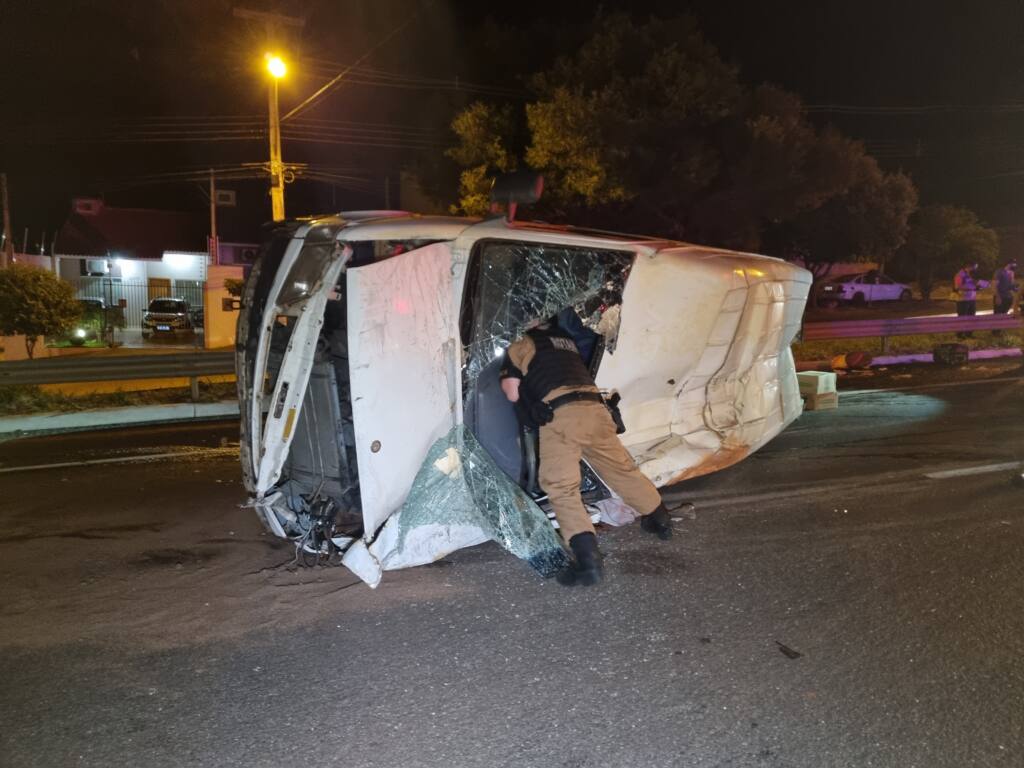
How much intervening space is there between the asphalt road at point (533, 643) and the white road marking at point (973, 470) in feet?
1.41

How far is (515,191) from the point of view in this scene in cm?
459

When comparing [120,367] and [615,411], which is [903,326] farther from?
[120,367]

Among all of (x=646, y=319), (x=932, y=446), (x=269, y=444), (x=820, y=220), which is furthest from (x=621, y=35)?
(x=820, y=220)

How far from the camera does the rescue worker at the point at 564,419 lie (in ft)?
13.6

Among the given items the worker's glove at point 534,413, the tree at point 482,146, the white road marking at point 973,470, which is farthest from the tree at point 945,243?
the worker's glove at point 534,413

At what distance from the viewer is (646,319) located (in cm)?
→ 475

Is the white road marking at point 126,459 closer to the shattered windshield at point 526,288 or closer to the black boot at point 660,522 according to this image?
the shattered windshield at point 526,288

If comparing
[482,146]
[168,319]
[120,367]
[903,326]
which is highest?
[482,146]

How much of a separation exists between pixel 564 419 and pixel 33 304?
38.8ft

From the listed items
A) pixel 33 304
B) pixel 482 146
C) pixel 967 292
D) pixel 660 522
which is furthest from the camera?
pixel 967 292

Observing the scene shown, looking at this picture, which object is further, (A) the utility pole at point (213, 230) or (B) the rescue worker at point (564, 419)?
(A) the utility pole at point (213, 230)

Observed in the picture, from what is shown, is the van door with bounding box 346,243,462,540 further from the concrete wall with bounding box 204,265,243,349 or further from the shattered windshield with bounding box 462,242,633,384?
the concrete wall with bounding box 204,265,243,349

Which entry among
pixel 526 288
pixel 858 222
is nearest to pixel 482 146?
pixel 526 288

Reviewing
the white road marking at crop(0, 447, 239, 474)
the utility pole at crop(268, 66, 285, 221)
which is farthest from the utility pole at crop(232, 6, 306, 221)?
the white road marking at crop(0, 447, 239, 474)
